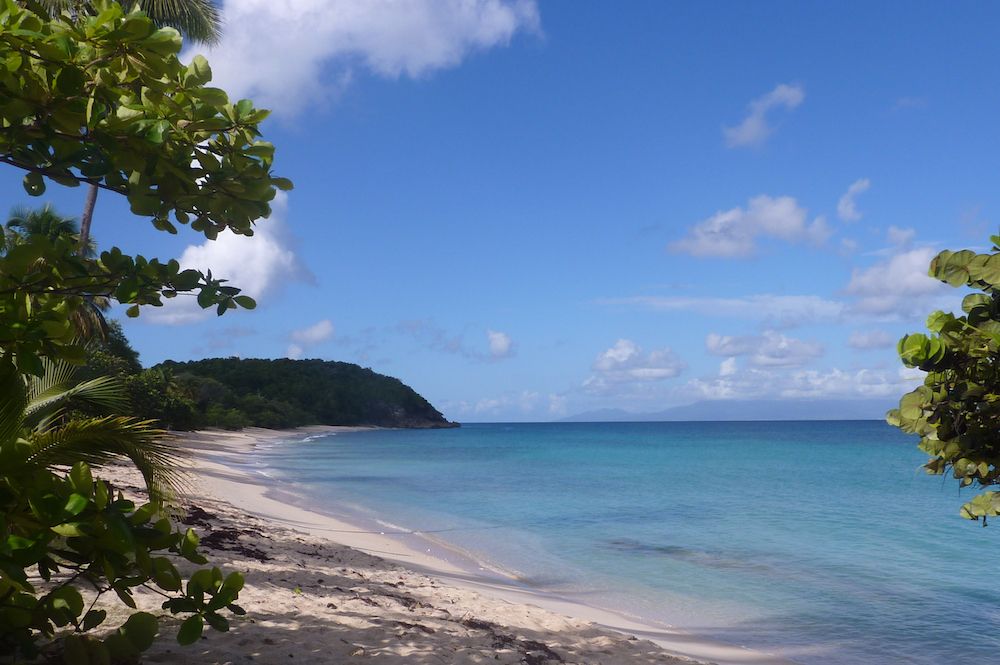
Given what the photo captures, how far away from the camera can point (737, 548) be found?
14.4 m

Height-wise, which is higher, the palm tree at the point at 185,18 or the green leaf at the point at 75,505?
the palm tree at the point at 185,18

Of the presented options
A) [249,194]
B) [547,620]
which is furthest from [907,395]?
[547,620]

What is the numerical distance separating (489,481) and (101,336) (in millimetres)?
14769

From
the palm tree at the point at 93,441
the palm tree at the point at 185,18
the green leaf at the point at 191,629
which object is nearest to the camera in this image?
the green leaf at the point at 191,629

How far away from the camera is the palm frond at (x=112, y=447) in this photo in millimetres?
3809

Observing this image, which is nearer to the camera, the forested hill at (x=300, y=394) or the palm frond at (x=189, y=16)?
the palm frond at (x=189, y=16)

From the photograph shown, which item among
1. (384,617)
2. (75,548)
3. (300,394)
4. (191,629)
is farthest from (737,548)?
(300,394)

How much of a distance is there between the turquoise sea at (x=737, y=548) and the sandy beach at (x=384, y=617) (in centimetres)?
118

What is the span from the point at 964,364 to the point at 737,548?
43.2 feet

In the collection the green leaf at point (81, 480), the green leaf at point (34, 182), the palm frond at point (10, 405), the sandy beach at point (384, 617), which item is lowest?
the sandy beach at point (384, 617)

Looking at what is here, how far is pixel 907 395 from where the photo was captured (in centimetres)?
250

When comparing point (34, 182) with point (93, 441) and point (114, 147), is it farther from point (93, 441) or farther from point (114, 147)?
point (93, 441)

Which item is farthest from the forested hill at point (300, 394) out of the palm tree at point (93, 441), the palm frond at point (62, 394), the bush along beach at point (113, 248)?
the bush along beach at point (113, 248)

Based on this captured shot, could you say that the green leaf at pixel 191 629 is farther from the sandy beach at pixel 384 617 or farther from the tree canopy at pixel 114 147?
the sandy beach at pixel 384 617
